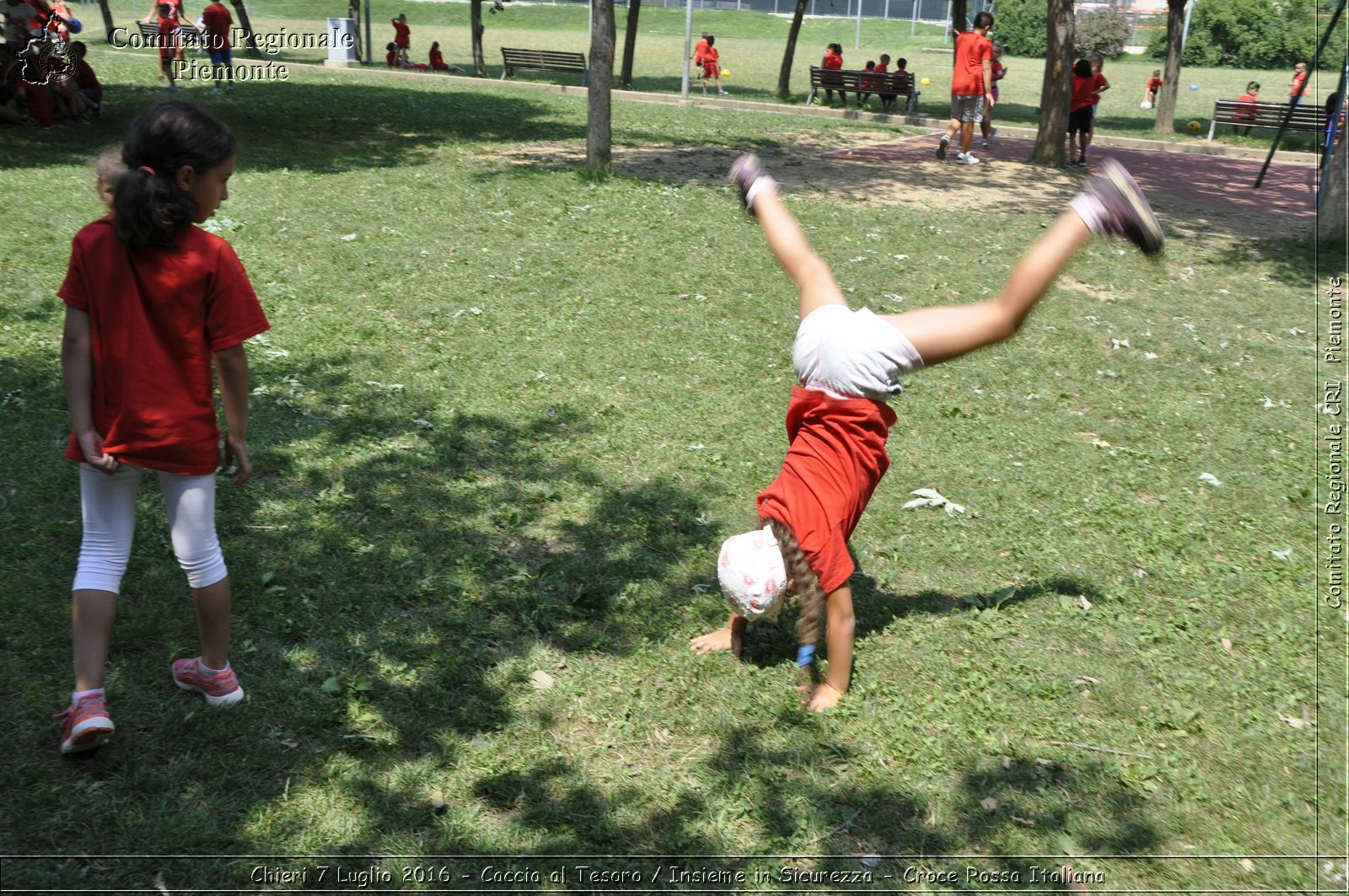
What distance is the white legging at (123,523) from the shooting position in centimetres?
307

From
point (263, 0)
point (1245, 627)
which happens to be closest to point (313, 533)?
point (1245, 627)

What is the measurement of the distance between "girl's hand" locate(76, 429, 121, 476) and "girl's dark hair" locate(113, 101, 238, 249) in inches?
22.4

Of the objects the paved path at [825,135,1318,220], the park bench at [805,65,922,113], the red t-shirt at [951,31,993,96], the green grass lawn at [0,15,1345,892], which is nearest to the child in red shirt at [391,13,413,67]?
the park bench at [805,65,922,113]

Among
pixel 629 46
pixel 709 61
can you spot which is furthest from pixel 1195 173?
pixel 629 46

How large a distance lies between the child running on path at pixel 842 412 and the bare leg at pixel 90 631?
1992mm

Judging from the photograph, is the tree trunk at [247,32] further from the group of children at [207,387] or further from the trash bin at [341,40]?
the group of children at [207,387]

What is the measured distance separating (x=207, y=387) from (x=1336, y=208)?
1178cm

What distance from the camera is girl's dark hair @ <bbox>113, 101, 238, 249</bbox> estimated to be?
9.18 feet

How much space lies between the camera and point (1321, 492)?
5.82 metres

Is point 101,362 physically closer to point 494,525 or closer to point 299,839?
point 299,839

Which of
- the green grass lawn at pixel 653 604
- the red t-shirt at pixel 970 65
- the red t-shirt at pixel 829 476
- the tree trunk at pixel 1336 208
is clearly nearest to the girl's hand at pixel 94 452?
the green grass lawn at pixel 653 604

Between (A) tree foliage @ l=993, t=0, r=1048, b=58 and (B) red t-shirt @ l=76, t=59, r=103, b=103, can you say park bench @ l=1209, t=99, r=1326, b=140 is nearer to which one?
(B) red t-shirt @ l=76, t=59, r=103, b=103

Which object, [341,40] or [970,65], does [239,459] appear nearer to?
[970,65]

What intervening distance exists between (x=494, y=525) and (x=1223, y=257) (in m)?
9.16
